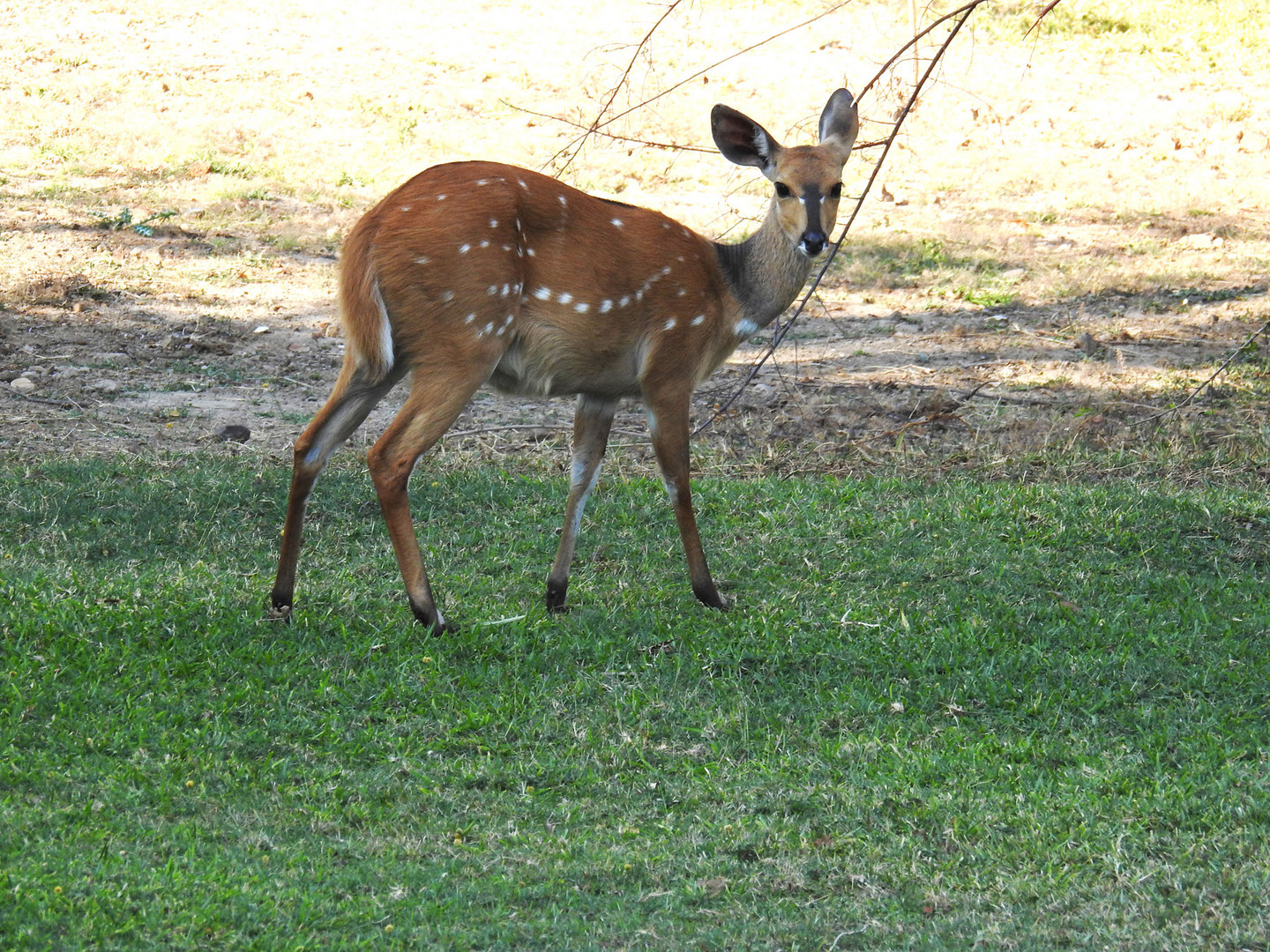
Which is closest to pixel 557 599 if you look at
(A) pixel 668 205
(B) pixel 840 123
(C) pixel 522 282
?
(C) pixel 522 282

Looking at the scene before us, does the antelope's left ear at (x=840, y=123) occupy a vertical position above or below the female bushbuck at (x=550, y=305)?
above

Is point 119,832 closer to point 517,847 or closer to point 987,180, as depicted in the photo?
point 517,847

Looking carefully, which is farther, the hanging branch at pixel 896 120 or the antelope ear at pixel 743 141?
the antelope ear at pixel 743 141

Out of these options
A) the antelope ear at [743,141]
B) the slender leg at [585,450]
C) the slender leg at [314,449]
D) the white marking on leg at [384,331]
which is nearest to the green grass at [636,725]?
the slender leg at [314,449]

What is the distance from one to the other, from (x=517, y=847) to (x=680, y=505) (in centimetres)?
210

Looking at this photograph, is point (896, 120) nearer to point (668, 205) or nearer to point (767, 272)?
point (767, 272)

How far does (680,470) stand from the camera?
582 centimetres

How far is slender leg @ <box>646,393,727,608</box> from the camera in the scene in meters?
5.75

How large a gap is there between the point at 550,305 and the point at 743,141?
1282 mm

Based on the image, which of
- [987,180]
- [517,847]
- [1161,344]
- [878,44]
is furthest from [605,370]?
[878,44]

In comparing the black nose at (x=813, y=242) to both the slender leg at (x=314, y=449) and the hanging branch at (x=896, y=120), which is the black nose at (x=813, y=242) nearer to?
the hanging branch at (x=896, y=120)

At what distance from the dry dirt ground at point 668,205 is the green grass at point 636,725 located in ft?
5.20

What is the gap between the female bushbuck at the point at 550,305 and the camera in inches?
205

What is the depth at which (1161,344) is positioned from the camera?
33.4 ft
